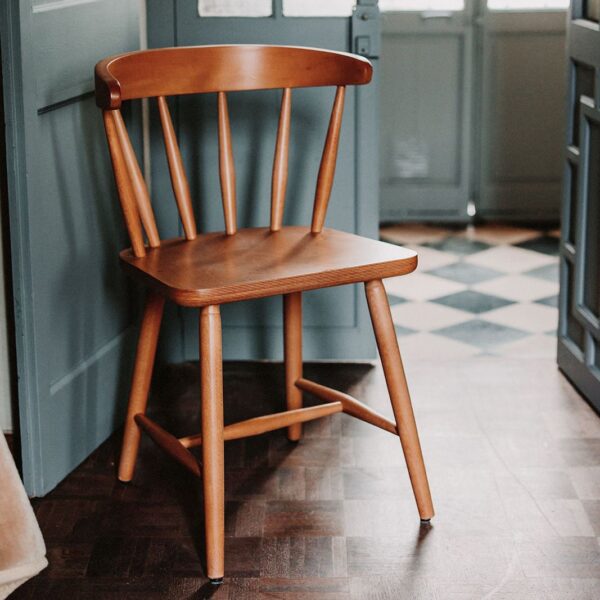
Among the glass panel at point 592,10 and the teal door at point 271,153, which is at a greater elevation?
the glass panel at point 592,10

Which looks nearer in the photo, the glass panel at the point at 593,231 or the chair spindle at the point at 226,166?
the chair spindle at the point at 226,166

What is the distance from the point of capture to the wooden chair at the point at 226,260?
199 cm

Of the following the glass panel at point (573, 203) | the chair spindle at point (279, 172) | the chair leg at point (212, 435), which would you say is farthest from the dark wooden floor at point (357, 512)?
the chair spindle at point (279, 172)

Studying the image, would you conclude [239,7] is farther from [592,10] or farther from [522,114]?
[522,114]

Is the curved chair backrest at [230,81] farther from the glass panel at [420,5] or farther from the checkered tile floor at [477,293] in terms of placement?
the glass panel at [420,5]

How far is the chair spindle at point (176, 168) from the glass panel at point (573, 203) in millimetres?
1194

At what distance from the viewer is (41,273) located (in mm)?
2285

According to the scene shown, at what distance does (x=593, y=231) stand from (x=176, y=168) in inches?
46.6

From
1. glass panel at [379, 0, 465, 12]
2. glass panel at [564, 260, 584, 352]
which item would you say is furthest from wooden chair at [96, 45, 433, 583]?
glass panel at [379, 0, 465, 12]

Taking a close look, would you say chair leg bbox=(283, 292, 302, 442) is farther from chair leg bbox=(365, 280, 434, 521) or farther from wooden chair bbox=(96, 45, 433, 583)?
chair leg bbox=(365, 280, 434, 521)

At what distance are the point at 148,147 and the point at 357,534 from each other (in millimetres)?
1368

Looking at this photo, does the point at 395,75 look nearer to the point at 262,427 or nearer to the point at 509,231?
the point at 509,231

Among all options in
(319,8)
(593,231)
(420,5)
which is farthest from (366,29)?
(420,5)

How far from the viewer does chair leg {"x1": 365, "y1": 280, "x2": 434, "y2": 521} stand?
7.04 feet
